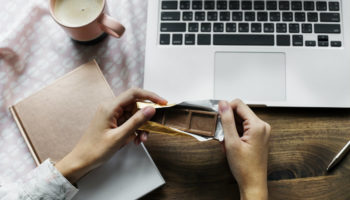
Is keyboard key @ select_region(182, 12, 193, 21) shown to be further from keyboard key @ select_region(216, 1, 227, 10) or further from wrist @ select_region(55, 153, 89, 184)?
wrist @ select_region(55, 153, 89, 184)

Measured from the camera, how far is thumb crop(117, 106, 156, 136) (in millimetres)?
588

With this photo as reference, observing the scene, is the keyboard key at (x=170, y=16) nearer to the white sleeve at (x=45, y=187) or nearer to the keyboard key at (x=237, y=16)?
the keyboard key at (x=237, y=16)

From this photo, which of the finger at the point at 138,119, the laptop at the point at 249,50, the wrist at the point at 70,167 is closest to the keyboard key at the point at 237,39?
the laptop at the point at 249,50

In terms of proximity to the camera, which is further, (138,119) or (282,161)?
(282,161)

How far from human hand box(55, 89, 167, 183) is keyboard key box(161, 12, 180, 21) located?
163mm

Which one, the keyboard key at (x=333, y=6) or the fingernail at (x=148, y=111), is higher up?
the keyboard key at (x=333, y=6)

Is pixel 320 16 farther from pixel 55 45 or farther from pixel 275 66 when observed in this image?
pixel 55 45

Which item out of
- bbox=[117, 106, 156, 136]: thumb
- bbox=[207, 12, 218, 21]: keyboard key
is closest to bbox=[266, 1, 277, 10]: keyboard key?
bbox=[207, 12, 218, 21]: keyboard key

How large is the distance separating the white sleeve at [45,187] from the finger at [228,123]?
0.30 m

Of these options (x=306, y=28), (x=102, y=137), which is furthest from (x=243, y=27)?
(x=102, y=137)

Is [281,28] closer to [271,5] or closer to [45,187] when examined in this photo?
[271,5]

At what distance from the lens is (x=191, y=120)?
0.60 m

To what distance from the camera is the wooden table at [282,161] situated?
68 cm

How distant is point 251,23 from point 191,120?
0.24 metres
